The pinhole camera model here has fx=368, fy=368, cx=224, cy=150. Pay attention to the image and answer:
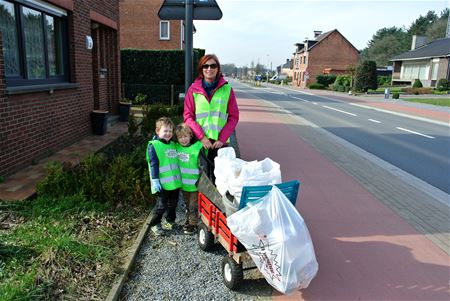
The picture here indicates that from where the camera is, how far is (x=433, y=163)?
873cm

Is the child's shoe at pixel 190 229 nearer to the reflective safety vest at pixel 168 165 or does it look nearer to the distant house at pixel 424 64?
the reflective safety vest at pixel 168 165

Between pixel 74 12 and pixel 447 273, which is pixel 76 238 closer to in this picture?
pixel 447 273

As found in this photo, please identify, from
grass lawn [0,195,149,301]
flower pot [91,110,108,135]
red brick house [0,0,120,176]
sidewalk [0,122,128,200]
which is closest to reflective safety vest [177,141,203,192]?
grass lawn [0,195,149,301]

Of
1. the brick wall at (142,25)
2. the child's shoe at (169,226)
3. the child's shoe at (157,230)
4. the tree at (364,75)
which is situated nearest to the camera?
the child's shoe at (157,230)

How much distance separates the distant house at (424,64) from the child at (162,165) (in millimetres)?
49284

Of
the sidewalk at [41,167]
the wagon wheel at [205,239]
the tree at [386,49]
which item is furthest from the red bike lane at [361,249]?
the tree at [386,49]

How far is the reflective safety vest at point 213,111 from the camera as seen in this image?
3.88m

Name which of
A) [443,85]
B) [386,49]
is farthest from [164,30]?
[386,49]

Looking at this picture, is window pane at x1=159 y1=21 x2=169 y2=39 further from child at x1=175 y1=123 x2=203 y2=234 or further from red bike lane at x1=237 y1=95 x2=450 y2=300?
child at x1=175 y1=123 x2=203 y2=234

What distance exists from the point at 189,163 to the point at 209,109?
24.0 inches

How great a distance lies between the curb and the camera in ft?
9.38

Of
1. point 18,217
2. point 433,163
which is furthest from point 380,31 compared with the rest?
point 18,217

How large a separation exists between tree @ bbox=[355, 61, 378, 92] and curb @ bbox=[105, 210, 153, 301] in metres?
43.2

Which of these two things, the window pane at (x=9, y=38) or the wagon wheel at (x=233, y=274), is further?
A: the window pane at (x=9, y=38)
